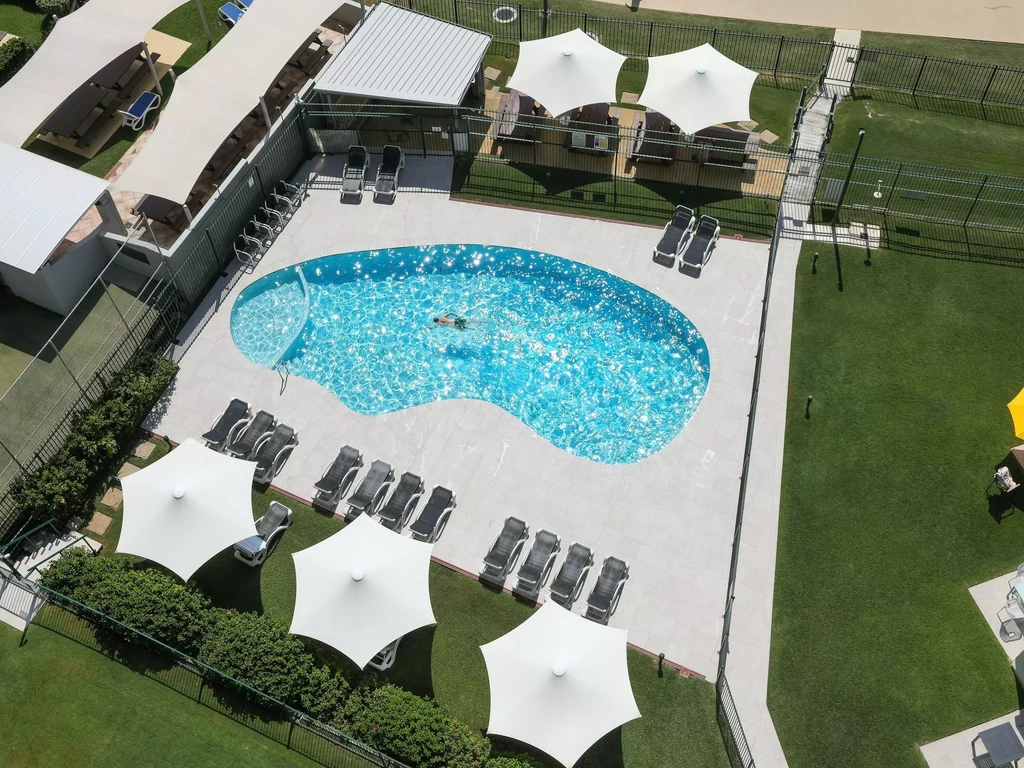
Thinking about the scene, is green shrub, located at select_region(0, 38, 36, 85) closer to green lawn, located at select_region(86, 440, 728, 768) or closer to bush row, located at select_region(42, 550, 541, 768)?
green lawn, located at select_region(86, 440, 728, 768)

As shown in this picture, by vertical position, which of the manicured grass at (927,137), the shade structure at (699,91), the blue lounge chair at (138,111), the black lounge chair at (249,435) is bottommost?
the black lounge chair at (249,435)

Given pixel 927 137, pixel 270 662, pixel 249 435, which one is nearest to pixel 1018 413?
pixel 927 137

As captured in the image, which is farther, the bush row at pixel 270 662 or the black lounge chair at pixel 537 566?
the black lounge chair at pixel 537 566

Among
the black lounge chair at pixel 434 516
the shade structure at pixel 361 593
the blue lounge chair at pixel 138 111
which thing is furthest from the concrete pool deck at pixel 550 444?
the blue lounge chair at pixel 138 111

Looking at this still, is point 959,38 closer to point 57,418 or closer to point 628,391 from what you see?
point 628,391

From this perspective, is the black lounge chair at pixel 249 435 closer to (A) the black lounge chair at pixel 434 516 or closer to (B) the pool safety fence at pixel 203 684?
(A) the black lounge chair at pixel 434 516

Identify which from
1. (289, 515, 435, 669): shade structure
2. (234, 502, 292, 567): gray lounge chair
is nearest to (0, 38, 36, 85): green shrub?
(234, 502, 292, 567): gray lounge chair

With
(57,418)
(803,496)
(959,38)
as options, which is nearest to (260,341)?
(57,418)
